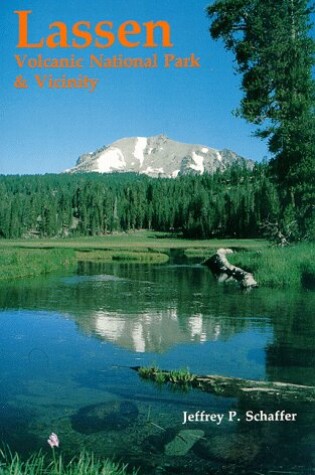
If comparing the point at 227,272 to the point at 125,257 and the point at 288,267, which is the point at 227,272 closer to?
the point at 288,267

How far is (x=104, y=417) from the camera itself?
7.45 m

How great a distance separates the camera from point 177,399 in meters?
8.14

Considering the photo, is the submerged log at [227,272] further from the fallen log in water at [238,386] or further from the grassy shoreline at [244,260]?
the fallen log in water at [238,386]

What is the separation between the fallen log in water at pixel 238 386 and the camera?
26.5ft

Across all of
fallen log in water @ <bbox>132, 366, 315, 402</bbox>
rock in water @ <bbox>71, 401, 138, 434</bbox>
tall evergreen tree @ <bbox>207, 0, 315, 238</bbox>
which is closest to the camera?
rock in water @ <bbox>71, 401, 138, 434</bbox>

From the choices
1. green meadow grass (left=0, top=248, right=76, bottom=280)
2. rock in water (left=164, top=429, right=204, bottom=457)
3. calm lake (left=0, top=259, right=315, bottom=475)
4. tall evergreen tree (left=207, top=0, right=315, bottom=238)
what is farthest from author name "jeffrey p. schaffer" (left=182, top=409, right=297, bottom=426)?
green meadow grass (left=0, top=248, right=76, bottom=280)

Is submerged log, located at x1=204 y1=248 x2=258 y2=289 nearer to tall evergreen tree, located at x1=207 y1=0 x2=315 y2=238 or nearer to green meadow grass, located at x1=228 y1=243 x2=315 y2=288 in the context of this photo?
green meadow grass, located at x1=228 y1=243 x2=315 y2=288

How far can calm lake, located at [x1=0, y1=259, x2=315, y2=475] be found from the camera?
643 cm

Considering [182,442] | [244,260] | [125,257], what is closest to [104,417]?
[182,442]

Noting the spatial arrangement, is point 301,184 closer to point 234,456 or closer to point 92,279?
point 92,279

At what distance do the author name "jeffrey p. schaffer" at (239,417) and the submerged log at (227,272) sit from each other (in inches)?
581

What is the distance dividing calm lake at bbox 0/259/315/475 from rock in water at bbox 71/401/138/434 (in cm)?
2

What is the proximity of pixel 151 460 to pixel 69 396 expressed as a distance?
8.28 ft

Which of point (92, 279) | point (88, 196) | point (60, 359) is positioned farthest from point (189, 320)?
point (88, 196)
